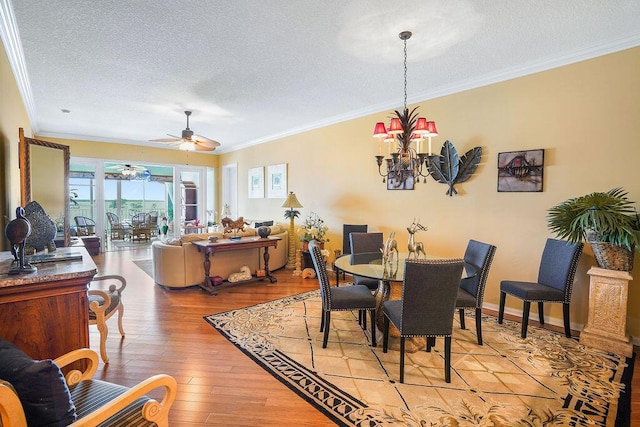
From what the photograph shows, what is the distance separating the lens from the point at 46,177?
356cm

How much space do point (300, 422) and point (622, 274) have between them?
290 cm

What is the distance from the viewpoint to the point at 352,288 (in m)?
3.03

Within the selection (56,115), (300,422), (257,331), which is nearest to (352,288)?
(257,331)

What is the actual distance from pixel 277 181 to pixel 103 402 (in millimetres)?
5827

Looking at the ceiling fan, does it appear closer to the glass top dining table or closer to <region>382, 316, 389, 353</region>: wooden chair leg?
the glass top dining table

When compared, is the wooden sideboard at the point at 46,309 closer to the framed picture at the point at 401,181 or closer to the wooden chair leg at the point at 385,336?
the wooden chair leg at the point at 385,336

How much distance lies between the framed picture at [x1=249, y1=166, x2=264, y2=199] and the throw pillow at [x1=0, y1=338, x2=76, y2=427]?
6.51 meters

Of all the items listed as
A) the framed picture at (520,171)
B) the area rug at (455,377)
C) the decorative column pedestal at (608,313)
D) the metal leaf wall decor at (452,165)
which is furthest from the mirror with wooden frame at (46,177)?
the decorative column pedestal at (608,313)

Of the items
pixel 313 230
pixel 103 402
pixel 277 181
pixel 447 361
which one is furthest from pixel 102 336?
pixel 277 181

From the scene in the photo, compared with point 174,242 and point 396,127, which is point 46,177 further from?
point 396,127

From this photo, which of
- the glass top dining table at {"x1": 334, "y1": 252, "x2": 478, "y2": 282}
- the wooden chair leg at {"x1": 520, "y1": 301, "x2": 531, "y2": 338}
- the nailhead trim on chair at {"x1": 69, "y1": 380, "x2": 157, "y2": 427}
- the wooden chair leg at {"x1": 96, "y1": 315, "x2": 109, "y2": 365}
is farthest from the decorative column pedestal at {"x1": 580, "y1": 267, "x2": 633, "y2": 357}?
the wooden chair leg at {"x1": 96, "y1": 315, "x2": 109, "y2": 365}

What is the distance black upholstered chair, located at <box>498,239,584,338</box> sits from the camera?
2.86 m

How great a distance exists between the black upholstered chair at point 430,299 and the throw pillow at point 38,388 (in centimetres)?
188

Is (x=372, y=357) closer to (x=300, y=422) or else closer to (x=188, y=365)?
(x=300, y=422)
